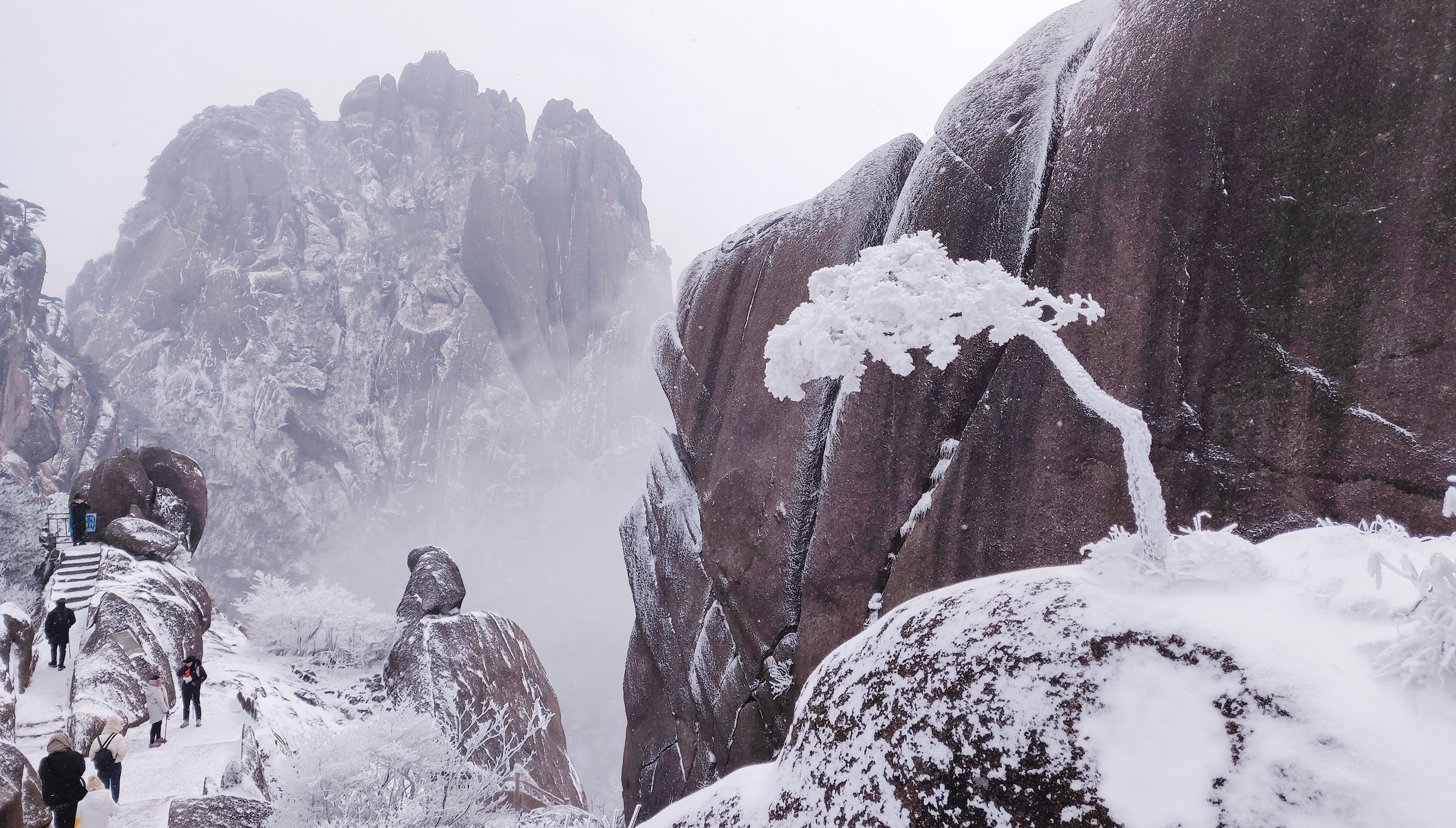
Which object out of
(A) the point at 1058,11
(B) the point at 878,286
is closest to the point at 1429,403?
(B) the point at 878,286

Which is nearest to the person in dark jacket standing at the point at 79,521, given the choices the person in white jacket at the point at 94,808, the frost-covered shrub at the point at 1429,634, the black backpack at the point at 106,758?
the black backpack at the point at 106,758

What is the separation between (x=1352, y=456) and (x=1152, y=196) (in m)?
2.89

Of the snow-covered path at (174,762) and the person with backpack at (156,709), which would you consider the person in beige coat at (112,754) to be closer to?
the snow-covered path at (174,762)

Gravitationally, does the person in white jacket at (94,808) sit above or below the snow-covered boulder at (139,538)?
below

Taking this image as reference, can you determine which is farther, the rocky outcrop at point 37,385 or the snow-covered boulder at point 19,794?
the rocky outcrop at point 37,385

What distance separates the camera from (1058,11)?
25.5 ft

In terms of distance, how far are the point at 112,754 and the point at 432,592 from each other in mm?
8477

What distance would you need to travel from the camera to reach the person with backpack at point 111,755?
7676 millimetres

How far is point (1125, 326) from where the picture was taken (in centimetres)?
596

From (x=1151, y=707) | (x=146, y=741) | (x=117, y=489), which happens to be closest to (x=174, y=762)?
(x=146, y=741)

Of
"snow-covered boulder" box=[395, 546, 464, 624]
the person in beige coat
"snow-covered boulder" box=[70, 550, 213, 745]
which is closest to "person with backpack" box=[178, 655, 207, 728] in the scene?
"snow-covered boulder" box=[70, 550, 213, 745]

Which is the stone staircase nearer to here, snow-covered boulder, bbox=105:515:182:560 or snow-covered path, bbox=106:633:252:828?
snow-covered boulder, bbox=105:515:182:560

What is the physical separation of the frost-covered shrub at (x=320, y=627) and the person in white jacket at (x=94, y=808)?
15.3 metres

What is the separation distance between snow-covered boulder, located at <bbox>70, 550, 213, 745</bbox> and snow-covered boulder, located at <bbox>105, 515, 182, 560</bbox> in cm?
37
